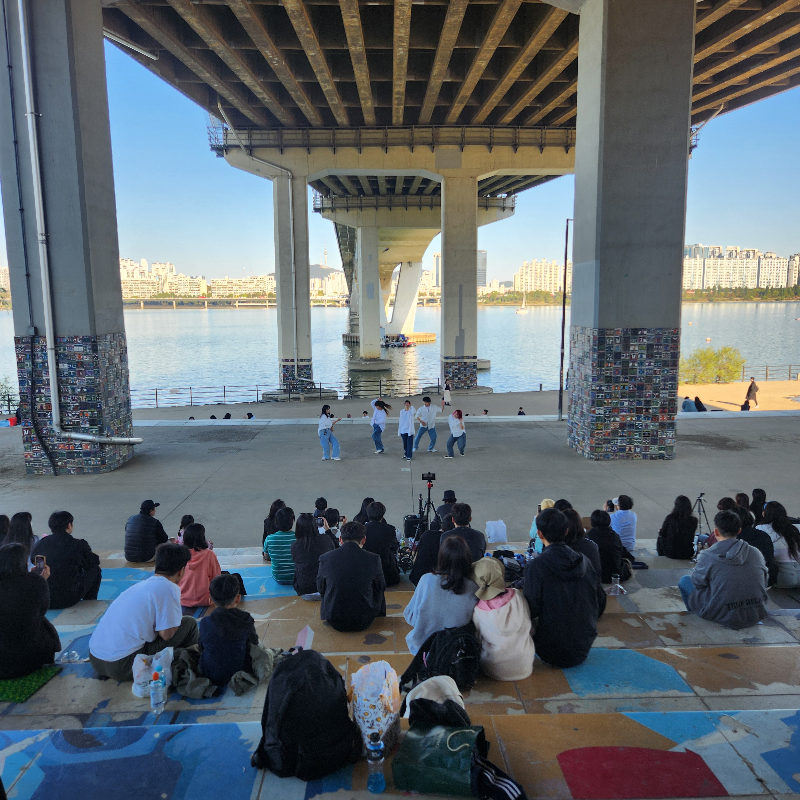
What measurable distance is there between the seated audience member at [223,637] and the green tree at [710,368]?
47.4m

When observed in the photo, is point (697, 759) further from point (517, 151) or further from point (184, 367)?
point (184, 367)

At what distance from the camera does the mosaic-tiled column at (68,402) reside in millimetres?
11656

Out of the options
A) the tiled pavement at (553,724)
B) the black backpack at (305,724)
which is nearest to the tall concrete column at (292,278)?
the tiled pavement at (553,724)

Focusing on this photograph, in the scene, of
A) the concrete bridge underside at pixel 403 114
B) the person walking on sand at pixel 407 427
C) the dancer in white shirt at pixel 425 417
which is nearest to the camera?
the concrete bridge underside at pixel 403 114

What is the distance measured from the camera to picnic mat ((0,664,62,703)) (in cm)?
414

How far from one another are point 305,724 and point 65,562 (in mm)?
3448

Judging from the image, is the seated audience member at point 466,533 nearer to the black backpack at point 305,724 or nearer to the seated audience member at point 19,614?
the black backpack at point 305,724

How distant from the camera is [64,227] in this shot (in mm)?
11312

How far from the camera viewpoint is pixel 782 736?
355 cm

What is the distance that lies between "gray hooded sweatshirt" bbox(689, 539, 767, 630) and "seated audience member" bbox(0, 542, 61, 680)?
5.08 metres

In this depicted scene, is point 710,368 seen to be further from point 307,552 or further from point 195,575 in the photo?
point 195,575

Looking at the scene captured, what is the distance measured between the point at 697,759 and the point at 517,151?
29366 millimetres

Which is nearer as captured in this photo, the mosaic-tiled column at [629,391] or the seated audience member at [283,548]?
the seated audience member at [283,548]

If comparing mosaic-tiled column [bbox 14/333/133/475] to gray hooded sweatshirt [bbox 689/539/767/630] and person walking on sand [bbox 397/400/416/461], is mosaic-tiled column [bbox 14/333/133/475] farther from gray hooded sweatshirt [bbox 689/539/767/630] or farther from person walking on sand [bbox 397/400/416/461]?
gray hooded sweatshirt [bbox 689/539/767/630]
